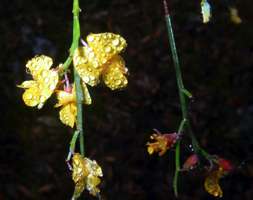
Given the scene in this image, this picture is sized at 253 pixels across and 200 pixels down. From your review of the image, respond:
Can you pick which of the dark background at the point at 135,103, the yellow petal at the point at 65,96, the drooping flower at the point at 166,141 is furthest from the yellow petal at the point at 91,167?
the dark background at the point at 135,103

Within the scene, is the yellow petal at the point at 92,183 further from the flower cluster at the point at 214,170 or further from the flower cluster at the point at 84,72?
the flower cluster at the point at 214,170

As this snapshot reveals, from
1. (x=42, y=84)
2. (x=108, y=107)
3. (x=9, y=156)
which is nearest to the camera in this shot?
(x=42, y=84)

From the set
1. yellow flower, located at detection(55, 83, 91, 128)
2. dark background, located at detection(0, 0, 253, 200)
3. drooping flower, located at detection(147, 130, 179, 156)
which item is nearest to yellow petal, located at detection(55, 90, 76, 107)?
yellow flower, located at detection(55, 83, 91, 128)

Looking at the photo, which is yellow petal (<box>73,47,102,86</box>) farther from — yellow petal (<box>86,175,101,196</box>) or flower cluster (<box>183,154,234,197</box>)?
flower cluster (<box>183,154,234,197</box>)

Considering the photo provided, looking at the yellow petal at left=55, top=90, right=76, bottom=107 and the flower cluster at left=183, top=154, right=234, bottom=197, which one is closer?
the yellow petal at left=55, top=90, right=76, bottom=107

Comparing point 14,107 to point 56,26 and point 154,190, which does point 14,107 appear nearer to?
point 56,26

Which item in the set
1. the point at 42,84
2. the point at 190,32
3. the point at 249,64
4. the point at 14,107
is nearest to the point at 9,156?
the point at 14,107

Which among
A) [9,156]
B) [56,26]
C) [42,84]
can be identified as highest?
[42,84]

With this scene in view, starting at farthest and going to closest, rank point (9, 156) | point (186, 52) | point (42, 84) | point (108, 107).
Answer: point (186, 52) → point (108, 107) → point (9, 156) → point (42, 84)
